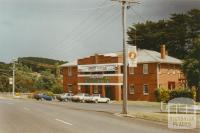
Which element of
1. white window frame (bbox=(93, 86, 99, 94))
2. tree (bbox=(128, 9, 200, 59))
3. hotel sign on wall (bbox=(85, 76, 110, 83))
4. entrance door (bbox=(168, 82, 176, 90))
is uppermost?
tree (bbox=(128, 9, 200, 59))

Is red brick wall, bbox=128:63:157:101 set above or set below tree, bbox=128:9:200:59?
below

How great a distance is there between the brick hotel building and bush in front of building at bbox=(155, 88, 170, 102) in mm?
1957

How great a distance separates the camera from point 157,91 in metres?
71.6

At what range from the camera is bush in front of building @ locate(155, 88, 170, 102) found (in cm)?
6909

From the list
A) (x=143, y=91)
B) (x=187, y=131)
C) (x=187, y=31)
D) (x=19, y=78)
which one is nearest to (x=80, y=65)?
(x=143, y=91)

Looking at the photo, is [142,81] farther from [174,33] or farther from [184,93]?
[174,33]

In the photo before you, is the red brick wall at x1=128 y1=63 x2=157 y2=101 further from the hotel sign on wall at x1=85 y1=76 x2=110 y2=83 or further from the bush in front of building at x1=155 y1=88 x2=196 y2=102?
the hotel sign on wall at x1=85 y1=76 x2=110 y2=83

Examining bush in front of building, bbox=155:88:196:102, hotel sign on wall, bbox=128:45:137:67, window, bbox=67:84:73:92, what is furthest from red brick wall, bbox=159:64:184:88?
hotel sign on wall, bbox=128:45:137:67

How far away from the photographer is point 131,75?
77188 millimetres

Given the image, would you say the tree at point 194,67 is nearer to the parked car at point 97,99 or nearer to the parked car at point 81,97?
the parked car at point 97,99

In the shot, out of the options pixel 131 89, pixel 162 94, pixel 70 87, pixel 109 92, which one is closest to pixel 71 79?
pixel 70 87

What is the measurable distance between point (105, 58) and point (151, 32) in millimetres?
29557

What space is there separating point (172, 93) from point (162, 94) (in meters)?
3.88

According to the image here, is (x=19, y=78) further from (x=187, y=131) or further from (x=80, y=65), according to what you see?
(x=187, y=131)
